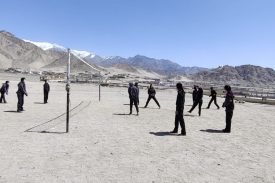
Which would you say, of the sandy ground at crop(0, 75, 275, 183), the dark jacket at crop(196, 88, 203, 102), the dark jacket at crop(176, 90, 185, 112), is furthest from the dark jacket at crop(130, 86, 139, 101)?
the dark jacket at crop(176, 90, 185, 112)

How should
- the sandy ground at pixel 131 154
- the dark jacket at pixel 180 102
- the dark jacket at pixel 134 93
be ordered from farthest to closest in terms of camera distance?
the dark jacket at pixel 134 93 → the dark jacket at pixel 180 102 → the sandy ground at pixel 131 154

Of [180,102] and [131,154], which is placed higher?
[180,102]

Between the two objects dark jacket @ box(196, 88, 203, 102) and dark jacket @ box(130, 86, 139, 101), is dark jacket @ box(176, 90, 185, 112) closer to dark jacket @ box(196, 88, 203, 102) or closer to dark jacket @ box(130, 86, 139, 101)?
dark jacket @ box(130, 86, 139, 101)

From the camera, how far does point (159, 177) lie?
27.5ft

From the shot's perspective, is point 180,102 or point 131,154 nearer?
point 131,154

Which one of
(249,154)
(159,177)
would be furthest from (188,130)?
(159,177)

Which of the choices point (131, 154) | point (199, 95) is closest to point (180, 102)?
point (131, 154)

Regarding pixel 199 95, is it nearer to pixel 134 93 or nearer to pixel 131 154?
pixel 134 93

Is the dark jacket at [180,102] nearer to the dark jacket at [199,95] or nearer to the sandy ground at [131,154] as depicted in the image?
the sandy ground at [131,154]

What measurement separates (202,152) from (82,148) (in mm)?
3194

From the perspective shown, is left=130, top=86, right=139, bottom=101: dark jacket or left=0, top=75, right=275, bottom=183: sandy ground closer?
left=0, top=75, right=275, bottom=183: sandy ground

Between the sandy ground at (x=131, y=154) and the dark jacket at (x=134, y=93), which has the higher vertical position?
the dark jacket at (x=134, y=93)

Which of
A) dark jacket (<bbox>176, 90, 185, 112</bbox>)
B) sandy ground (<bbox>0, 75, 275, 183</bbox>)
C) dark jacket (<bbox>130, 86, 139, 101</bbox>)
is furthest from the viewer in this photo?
dark jacket (<bbox>130, 86, 139, 101</bbox>)

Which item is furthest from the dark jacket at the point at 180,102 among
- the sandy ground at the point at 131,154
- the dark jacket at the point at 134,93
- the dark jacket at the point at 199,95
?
the dark jacket at the point at 199,95
